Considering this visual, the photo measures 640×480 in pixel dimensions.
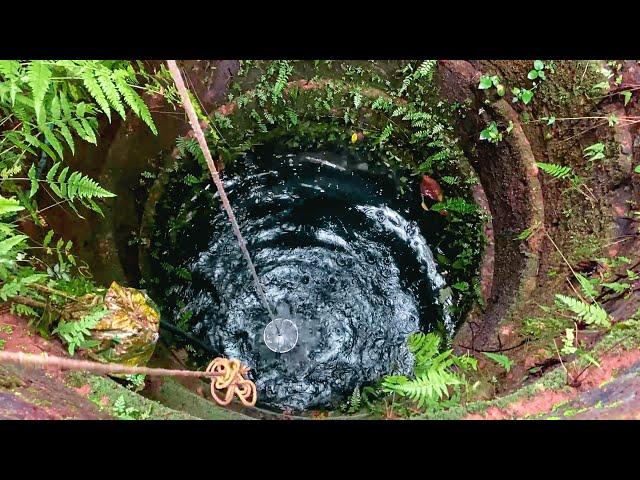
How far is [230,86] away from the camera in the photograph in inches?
167

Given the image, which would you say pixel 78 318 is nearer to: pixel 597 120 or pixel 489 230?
pixel 489 230

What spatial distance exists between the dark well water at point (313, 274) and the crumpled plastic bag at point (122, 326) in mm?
773

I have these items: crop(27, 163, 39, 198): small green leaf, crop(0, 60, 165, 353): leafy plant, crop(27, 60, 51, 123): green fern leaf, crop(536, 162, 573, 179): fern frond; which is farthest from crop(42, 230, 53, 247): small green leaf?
crop(536, 162, 573, 179): fern frond

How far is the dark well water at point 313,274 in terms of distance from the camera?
3.83 m

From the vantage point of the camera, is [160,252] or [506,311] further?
[160,252]

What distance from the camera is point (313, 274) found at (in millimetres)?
4070

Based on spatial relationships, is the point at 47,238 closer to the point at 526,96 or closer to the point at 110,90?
the point at 110,90

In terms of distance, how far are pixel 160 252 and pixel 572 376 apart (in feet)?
10.9

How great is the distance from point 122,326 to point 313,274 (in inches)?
66.2

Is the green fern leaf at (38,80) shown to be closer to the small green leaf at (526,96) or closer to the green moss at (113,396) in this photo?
the green moss at (113,396)

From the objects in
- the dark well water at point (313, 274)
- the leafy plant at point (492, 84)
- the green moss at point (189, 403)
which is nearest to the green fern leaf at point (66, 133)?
the dark well water at point (313, 274)

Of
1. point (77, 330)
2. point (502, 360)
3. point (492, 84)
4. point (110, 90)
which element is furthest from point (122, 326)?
point (492, 84)

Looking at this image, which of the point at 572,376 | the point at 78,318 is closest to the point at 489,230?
the point at 572,376

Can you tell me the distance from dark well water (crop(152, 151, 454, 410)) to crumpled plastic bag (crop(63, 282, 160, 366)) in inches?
30.4
